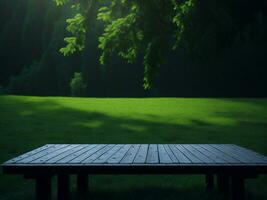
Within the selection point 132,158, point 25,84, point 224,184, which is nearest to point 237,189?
point 132,158

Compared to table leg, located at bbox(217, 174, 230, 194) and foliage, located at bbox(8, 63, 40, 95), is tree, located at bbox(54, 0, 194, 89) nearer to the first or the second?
table leg, located at bbox(217, 174, 230, 194)

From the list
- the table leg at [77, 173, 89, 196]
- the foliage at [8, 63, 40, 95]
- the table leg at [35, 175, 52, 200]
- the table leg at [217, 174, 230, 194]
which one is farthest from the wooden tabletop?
the foliage at [8, 63, 40, 95]

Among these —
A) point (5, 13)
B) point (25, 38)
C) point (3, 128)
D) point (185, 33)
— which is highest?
point (5, 13)

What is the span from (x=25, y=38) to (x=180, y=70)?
869 inches

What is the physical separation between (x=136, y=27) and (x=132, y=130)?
452 centimetres

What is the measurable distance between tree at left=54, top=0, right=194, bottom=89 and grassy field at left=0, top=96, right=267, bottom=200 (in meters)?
2.73

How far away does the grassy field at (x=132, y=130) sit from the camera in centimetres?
634

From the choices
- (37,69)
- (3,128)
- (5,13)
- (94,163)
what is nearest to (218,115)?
(3,128)

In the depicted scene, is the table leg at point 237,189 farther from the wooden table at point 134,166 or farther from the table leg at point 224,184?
the table leg at point 224,184

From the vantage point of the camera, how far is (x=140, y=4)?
32.3ft

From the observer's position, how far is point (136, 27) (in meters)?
10.0

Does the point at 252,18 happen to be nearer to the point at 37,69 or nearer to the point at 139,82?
the point at 139,82

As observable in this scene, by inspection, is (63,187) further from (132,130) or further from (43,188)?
(132,130)

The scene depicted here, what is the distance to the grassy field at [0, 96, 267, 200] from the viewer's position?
6337 millimetres
